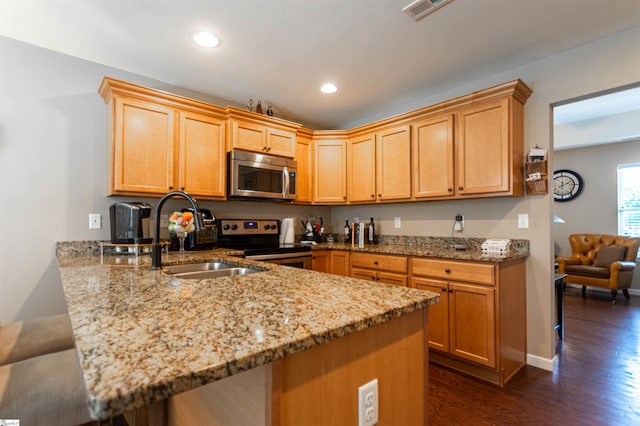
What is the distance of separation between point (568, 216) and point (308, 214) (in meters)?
4.97

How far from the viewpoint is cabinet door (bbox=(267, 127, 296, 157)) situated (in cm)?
332

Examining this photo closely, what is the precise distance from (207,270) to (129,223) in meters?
0.85

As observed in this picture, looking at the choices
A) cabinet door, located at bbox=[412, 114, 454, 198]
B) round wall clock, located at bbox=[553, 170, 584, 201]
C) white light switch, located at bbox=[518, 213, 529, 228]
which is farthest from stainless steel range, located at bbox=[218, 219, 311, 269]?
round wall clock, located at bbox=[553, 170, 584, 201]

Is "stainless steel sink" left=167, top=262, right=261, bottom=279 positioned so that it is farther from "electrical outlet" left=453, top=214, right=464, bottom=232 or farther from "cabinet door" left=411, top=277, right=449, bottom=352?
"electrical outlet" left=453, top=214, right=464, bottom=232

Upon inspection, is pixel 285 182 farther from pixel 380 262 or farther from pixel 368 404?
pixel 368 404

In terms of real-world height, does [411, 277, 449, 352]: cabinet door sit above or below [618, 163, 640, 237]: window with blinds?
below

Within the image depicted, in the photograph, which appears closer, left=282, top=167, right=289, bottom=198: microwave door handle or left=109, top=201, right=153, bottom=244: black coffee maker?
left=109, top=201, right=153, bottom=244: black coffee maker

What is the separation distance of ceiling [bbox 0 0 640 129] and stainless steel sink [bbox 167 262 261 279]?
1611mm

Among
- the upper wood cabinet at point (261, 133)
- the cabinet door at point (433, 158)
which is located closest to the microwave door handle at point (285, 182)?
the upper wood cabinet at point (261, 133)

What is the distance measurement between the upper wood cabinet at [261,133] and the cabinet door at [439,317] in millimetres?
1971

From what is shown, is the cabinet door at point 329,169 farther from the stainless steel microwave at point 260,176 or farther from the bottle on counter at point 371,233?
the bottle on counter at point 371,233

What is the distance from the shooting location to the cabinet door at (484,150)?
2.51m

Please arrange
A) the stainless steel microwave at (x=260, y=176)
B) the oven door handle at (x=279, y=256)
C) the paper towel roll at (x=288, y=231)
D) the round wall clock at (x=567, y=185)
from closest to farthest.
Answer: the oven door handle at (x=279, y=256) → the stainless steel microwave at (x=260, y=176) → the paper towel roll at (x=288, y=231) → the round wall clock at (x=567, y=185)

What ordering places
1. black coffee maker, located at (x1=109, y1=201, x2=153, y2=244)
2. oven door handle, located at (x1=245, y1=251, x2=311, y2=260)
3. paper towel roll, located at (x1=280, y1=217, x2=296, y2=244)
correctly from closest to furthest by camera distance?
black coffee maker, located at (x1=109, y1=201, x2=153, y2=244) → oven door handle, located at (x1=245, y1=251, x2=311, y2=260) → paper towel roll, located at (x1=280, y1=217, x2=296, y2=244)
